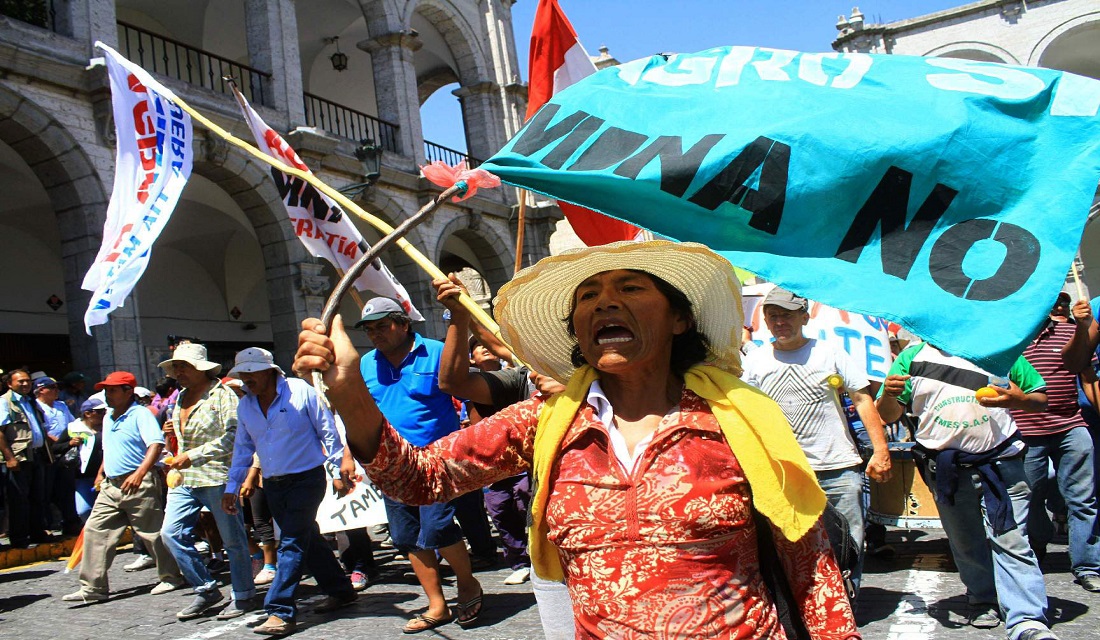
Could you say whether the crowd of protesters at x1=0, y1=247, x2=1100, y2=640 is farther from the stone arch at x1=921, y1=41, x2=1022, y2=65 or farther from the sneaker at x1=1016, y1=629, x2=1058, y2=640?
the stone arch at x1=921, y1=41, x2=1022, y2=65

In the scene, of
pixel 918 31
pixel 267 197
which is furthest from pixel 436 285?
pixel 918 31

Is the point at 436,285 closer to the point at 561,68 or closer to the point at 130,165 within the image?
the point at 561,68

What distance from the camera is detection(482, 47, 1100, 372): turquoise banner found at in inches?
85.7

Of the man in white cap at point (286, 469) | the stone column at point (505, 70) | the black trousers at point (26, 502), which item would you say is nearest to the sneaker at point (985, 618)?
the man in white cap at point (286, 469)

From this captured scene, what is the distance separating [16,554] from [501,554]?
527 cm

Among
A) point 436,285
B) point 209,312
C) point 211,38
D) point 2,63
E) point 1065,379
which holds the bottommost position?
point 1065,379

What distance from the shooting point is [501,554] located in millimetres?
7535

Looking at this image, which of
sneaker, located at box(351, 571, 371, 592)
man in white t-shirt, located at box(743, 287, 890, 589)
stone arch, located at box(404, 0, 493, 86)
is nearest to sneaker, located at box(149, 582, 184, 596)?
sneaker, located at box(351, 571, 371, 592)

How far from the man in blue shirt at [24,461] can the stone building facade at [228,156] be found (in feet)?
3.60

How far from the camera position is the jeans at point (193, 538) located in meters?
5.90

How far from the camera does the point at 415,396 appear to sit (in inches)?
205

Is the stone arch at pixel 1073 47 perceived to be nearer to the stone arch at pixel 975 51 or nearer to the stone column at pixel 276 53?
the stone arch at pixel 975 51

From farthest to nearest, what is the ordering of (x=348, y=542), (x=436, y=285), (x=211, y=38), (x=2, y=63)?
1. (x=211, y=38)
2. (x=2, y=63)
3. (x=348, y=542)
4. (x=436, y=285)

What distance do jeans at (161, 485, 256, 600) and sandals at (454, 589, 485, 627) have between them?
1.63 meters
